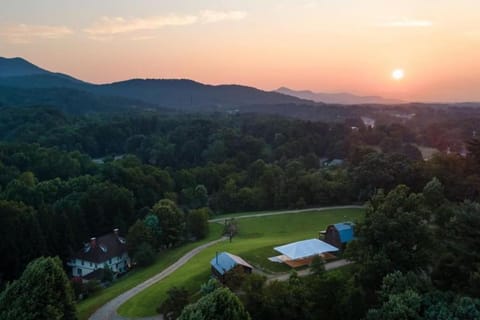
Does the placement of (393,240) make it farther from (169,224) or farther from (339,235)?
(169,224)

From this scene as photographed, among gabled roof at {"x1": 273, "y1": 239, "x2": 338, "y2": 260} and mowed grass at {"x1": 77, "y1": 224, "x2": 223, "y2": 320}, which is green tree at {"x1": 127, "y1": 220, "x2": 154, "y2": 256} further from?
gabled roof at {"x1": 273, "y1": 239, "x2": 338, "y2": 260}

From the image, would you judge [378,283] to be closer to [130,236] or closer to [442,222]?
[442,222]

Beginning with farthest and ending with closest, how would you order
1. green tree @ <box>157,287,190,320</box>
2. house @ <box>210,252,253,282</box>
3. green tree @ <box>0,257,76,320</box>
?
house @ <box>210,252,253,282</box>, green tree @ <box>157,287,190,320</box>, green tree @ <box>0,257,76,320</box>

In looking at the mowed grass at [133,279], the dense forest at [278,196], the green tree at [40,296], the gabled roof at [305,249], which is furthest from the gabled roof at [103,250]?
the green tree at [40,296]

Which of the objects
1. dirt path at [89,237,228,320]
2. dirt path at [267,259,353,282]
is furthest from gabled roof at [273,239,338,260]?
dirt path at [89,237,228,320]

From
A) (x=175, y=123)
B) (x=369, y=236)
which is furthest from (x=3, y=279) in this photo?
(x=175, y=123)

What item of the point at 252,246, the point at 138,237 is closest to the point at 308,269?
the point at 252,246
